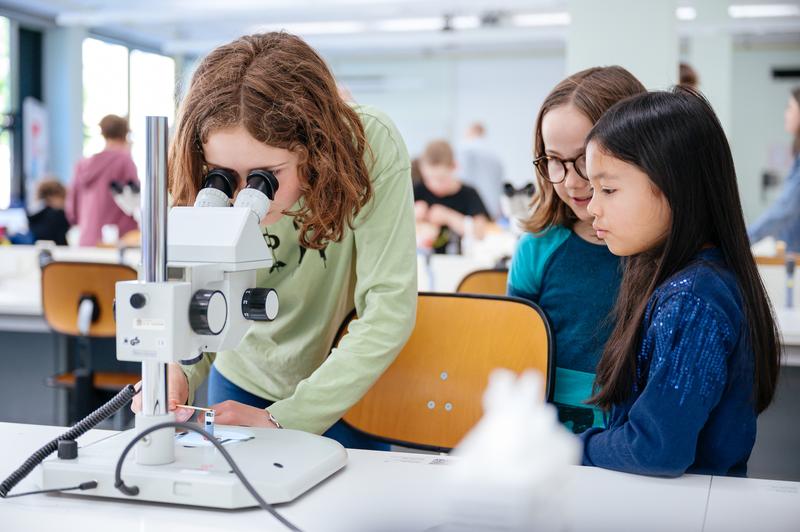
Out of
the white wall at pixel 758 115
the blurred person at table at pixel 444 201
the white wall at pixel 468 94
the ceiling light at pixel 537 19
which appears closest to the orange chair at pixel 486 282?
the blurred person at table at pixel 444 201

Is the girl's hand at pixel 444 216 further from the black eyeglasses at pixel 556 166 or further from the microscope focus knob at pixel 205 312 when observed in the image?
the microscope focus knob at pixel 205 312

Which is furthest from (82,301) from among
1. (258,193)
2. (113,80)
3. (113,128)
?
(113,80)

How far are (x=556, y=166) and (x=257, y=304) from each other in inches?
27.5

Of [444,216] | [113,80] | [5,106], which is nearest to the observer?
[444,216]

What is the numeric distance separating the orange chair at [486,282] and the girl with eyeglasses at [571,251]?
942 millimetres

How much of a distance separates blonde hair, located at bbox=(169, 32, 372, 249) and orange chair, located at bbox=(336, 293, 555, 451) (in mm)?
261

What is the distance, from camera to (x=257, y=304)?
3.11ft

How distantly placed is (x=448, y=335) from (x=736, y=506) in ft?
1.97

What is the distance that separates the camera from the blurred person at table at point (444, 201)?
4695 mm

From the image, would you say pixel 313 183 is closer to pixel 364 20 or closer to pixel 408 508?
pixel 408 508

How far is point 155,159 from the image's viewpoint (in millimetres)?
883

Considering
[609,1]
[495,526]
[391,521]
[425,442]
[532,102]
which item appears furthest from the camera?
[532,102]

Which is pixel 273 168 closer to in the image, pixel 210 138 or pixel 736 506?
pixel 210 138

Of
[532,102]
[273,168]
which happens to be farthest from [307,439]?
[532,102]
